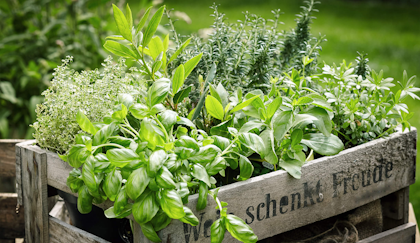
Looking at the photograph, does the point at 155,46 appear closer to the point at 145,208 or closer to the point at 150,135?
the point at 150,135

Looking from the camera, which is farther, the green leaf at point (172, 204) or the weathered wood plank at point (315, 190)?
the weathered wood plank at point (315, 190)

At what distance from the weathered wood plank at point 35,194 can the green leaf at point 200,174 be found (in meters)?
0.50

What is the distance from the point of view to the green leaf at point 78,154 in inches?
33.3

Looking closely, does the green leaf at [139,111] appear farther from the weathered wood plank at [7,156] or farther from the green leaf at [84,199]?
the weathered wood plank at [7,156]

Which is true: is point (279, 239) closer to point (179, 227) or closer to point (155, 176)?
point (179, 227)

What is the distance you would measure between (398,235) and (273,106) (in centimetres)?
72

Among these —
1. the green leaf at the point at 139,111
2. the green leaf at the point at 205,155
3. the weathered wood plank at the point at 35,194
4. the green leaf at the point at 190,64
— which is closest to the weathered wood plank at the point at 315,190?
the green leaf at the point at 205,155

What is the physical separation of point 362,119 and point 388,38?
18.6ft

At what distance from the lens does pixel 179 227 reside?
0.86m

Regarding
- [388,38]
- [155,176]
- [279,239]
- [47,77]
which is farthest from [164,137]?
[388,38]

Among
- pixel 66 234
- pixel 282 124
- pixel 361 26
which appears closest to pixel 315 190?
pixel 282 124

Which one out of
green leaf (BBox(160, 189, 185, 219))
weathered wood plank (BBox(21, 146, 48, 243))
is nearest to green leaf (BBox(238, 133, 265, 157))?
green leaf (BBox(160, 189, 185, 219))

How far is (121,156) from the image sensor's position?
0.79 meters

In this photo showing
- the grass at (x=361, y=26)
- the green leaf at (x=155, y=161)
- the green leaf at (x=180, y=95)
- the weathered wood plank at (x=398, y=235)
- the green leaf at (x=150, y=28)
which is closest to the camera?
the green leaf at (x=155, y=161)
